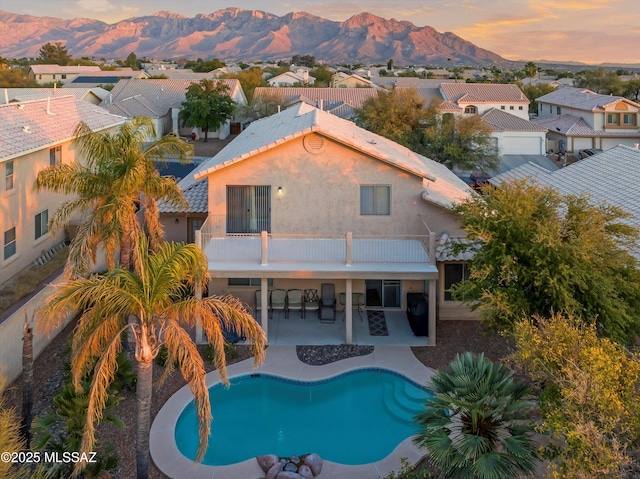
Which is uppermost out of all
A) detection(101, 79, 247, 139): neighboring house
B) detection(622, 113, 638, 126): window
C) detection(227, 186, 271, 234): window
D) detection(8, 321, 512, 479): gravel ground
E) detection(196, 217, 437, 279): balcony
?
detection(101, 79, 247, 139): neighboring house

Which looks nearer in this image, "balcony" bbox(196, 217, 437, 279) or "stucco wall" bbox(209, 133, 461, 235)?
"balcony" bbox(196, 217, 437, 279)

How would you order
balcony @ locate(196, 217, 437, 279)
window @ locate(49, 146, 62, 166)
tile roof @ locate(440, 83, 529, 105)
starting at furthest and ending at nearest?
tile roof @ locate(440, 83, 529, 105) → window @ locate(49, 146, 62, 166) → balcony @ locate(196, 217, 437, 279)

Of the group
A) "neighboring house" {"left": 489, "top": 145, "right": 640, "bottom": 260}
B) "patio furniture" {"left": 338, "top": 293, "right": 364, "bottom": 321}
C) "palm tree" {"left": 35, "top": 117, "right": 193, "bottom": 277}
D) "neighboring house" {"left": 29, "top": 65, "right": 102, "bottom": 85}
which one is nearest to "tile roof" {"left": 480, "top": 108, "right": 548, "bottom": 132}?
"neighboring house" {"left": 489, "top": 145, "right": 640, "bottom": 260}

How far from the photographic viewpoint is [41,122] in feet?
83.9

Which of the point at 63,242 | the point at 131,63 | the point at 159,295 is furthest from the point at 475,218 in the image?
the point at 131,63

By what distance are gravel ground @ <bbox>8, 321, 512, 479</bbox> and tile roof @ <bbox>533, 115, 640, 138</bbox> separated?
5024cm

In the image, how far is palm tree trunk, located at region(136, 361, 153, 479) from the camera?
1048 centimetres

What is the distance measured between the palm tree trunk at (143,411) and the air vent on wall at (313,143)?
1143 cm

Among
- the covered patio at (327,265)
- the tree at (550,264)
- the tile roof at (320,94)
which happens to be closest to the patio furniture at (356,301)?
the covered patio at (327,265)

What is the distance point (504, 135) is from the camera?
59156 millimetres

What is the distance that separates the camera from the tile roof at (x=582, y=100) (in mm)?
62250

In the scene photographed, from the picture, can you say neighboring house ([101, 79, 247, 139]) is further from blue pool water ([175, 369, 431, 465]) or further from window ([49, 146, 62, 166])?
blue pool water ([175, 369, 431, 465])

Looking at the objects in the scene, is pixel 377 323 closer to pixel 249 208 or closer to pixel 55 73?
pixel 249 208

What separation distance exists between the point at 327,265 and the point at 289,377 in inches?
155
